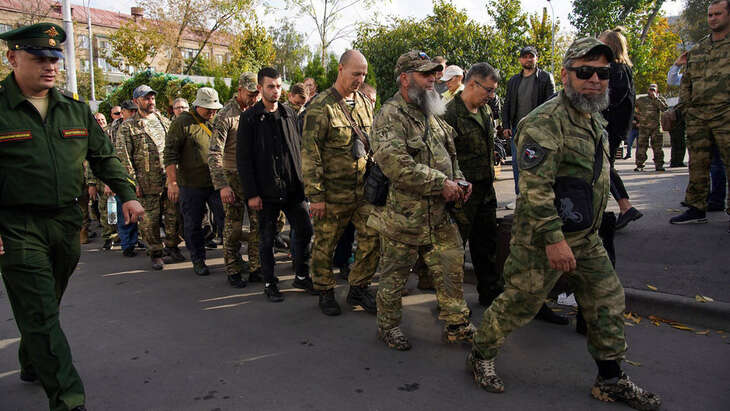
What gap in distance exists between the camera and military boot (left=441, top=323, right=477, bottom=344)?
3973mm

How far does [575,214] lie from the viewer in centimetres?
296

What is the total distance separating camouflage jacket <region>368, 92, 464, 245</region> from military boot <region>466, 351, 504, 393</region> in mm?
933

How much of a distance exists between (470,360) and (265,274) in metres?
2.58

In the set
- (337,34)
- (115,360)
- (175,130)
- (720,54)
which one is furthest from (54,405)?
(337,34)

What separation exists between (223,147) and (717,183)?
19.6 ft

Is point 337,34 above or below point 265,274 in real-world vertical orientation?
above

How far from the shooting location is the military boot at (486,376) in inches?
129

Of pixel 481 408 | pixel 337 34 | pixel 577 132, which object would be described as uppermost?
pixel 337 34

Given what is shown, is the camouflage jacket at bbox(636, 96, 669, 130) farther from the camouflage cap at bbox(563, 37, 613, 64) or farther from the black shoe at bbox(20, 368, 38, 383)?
the black shoe at bbox(20, 368, 38, 383)

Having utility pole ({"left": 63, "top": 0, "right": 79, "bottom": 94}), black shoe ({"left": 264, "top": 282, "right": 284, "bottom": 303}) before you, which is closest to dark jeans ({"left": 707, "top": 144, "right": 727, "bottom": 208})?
black shoe ({"left": 264, "top": 282, "right": 284, "bottom": 303})

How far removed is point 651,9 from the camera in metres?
35.3

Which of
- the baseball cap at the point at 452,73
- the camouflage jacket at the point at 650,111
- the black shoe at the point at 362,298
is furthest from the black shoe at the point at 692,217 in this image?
the camouflage jacket at the point at 650,111

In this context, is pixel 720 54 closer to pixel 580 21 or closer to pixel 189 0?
pixel 189 0

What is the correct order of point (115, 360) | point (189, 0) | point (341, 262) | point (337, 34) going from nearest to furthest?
point (115, 360)
point (341, 262)
point (337, 34)
point (189, 0)
